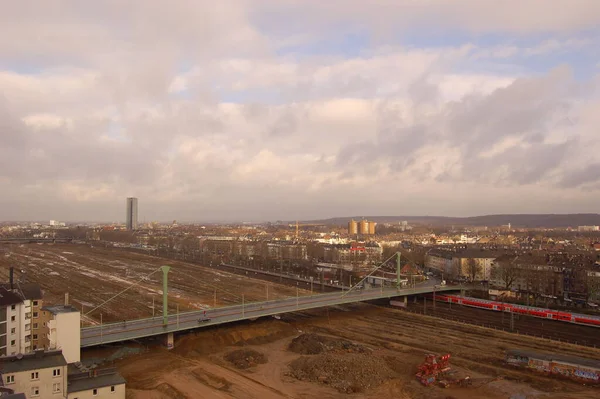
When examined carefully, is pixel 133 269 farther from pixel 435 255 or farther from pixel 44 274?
pixel 435 255

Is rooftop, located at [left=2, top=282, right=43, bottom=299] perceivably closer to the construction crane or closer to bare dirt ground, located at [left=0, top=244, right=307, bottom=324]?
bare dirt ground, located at [left=0, top=244, right=307, bottom=324]

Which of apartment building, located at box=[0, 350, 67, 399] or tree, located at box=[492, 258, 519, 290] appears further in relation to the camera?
tree, located at box=[492, 258, 519, 290]

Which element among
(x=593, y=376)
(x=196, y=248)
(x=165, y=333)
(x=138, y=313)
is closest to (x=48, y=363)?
(x=165, y=333)

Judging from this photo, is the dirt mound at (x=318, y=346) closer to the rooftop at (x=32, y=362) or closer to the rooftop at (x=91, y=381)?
the rooftop at (x=91, y=381)

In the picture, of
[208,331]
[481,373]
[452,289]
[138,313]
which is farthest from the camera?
[452,289]

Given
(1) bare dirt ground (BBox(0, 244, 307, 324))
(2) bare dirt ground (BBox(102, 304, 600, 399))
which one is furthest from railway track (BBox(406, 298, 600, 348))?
(1) bare dirt ground (BBox(0, 244, 307, 324))

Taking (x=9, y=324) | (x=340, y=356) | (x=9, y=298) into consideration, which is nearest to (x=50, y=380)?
(x=9, y=324)
